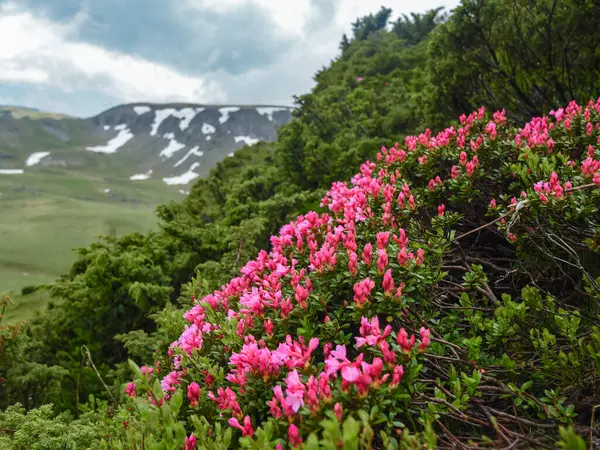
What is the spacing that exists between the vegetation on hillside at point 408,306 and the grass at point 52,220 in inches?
96.2

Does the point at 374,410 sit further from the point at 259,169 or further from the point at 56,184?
the point at 56,184

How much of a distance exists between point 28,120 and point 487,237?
123564 mm

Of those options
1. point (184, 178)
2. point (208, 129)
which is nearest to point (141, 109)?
point (208, 129)

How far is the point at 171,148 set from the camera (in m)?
86.8

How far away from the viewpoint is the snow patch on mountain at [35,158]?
241 ft

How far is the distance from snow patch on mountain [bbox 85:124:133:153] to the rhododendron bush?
Answer: 99.1m

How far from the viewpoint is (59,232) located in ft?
105

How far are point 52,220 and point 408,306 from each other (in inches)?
1653

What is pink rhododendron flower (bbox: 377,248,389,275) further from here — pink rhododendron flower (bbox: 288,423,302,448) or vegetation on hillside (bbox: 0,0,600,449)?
pink rhododendron flower (bbox: 288,423,302,448)

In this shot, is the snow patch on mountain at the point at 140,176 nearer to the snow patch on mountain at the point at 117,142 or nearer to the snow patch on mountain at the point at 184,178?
the snow patch on mountain at the point at 184,178

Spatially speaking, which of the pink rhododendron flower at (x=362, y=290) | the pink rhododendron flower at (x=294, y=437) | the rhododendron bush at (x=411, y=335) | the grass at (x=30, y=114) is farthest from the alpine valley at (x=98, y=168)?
the pink rhododendron flower at (x=294, y=437)

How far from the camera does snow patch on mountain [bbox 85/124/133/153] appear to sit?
88.9 meters

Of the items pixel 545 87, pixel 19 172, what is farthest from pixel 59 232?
pixel 19 172

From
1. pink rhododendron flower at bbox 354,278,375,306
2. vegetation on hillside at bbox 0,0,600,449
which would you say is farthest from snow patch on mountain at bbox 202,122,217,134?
pink rhododendron flower at bbox 354,278,375,306
